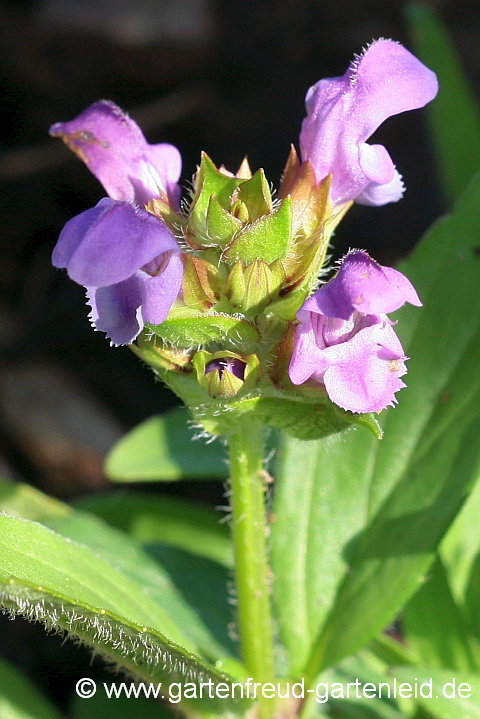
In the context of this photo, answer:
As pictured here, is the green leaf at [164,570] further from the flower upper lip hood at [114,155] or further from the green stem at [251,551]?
the flower upper lip hood at [114,155]

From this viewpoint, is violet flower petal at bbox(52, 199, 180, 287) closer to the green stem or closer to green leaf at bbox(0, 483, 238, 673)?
the green stem

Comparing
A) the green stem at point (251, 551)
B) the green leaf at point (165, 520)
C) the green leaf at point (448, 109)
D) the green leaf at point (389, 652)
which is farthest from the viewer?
the green leaf at point (448, 109)

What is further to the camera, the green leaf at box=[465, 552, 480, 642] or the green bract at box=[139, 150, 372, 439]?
the green leaf at box=[465, 552, 480, 642]

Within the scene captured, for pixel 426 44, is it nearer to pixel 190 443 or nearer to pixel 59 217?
pixel 190 443

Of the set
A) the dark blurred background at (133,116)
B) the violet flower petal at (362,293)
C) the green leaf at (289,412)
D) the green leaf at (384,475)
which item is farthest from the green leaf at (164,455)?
the violet flower petal at (362,293)

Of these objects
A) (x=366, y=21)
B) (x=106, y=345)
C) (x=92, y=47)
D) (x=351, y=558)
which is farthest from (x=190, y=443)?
(x=366, y=21)

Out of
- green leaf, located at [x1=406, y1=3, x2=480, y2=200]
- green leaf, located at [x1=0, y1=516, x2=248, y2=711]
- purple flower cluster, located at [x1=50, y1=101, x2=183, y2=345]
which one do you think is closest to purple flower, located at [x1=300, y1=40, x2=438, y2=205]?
purple flower cluster, located at [x1=50, y1=101, x2=183, y2=345]

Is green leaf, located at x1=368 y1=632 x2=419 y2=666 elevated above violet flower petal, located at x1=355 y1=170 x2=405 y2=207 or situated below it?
below
